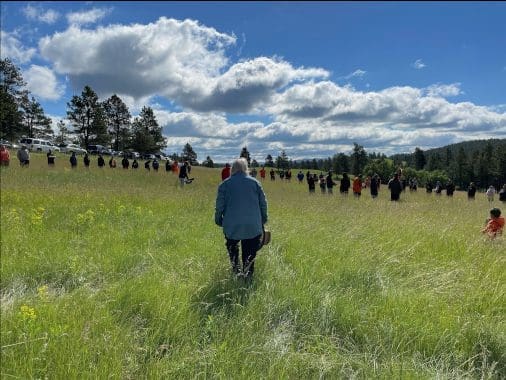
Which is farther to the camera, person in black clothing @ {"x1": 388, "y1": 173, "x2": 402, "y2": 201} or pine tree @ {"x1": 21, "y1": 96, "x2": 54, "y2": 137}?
pine tree @ {"x1": 21, "y1": 96, "x2": 54, "y2": 137}

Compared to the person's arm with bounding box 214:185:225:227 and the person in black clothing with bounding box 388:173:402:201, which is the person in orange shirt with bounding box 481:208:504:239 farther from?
the person in black clothing with bounding box 388:173:402:201

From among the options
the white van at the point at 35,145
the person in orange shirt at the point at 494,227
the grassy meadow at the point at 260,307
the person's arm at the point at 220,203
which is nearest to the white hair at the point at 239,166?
the person's arm at the point at 220,203

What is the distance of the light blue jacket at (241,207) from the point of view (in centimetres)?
499

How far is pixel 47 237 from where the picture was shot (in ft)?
23.1

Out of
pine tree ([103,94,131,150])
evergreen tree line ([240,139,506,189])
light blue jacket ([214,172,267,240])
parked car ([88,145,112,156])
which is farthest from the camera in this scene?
evergreen tree line ([240,139,506,189])

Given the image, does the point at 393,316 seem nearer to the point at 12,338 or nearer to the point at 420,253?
the point at 420,253

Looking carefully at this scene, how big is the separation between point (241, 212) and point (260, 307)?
145 cm

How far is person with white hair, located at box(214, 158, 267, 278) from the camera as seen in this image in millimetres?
4996

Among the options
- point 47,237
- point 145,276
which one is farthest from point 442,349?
point 47,237

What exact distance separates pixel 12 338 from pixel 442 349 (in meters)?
3.91

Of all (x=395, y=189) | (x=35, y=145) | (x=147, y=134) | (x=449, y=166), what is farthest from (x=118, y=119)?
(x=449, y=166)

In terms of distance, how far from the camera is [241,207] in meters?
5.01

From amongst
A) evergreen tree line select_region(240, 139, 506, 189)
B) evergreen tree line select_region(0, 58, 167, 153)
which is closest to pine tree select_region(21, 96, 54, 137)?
evergreen tree line select_region(0, 58, 167, 153)

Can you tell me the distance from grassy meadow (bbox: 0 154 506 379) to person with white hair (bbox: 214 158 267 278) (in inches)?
12.5
